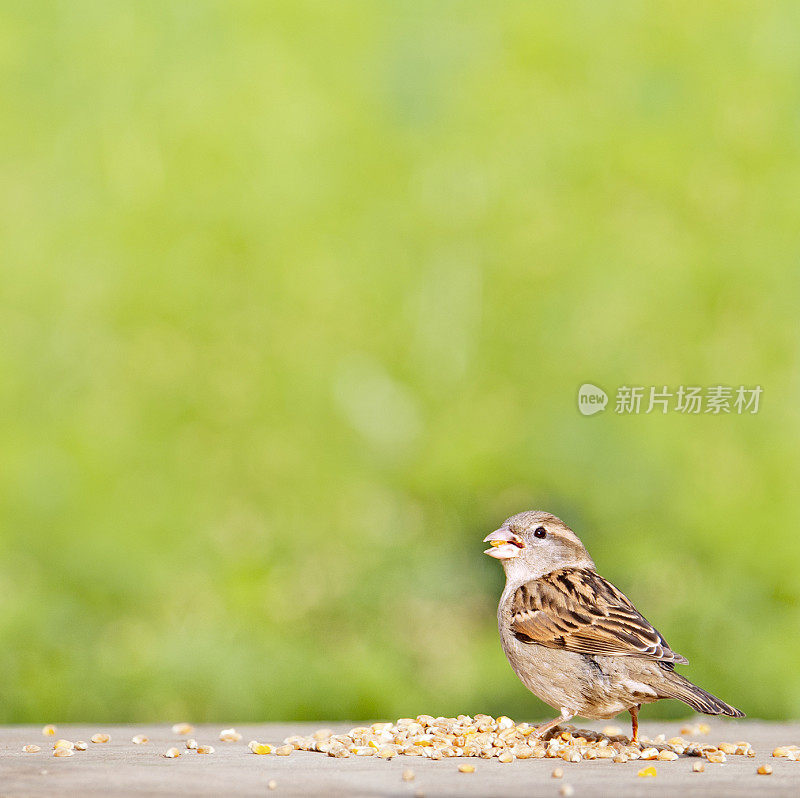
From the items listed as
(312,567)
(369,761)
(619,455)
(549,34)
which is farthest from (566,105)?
(369,761)

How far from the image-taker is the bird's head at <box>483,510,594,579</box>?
100 inches

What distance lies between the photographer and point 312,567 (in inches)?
144

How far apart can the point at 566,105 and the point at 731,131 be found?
553 mm

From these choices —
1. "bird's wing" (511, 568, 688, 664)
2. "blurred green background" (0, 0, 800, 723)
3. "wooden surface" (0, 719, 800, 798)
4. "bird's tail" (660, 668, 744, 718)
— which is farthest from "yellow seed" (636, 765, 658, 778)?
"blurred green background" (0, 0, 800, 723)

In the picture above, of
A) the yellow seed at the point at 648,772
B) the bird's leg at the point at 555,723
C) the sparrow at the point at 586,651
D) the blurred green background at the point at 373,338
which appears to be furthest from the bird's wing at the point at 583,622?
the blurred green background at the point at 373,338

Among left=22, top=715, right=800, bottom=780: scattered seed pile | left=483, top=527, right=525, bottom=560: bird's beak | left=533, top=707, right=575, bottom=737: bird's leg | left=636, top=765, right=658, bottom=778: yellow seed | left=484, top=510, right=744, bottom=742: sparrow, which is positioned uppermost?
left=483, top=527, right=525, bottom=560: bird's beak

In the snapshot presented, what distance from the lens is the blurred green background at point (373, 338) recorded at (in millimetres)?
3547

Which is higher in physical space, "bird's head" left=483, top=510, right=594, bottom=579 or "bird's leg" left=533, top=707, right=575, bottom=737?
"bird's head" left=483, top=510, right=594, bottom=579

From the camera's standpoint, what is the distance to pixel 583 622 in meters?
2.34

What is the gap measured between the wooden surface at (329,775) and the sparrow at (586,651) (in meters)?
0.13

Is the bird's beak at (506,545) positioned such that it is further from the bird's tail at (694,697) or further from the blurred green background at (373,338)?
the blurred green background at (373,338)

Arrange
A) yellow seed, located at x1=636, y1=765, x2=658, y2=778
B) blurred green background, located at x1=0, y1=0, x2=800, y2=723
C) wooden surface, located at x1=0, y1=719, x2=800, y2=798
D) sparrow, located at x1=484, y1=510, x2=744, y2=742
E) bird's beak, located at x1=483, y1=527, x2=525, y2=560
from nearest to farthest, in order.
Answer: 1. wooden surface, located at x1=0, y1=719, x2=800, y2=798
2. yellow seed, located at x1=636, y1=765, x2=658, y2=778
3. sparrow, located at x1=484, y1=510, x2=744, y2=742
4. bird's beak, located at x1=483, y1=527, x2=525, y2=560
5. blurred green background, located at x1=0, y1=0, x2=800, y2=723

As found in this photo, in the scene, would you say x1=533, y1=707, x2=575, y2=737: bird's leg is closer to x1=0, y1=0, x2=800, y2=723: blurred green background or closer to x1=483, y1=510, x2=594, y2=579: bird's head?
x1=483, y1=510, x2=594, y2=579: bird's head

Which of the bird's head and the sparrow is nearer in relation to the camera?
the sparrow
